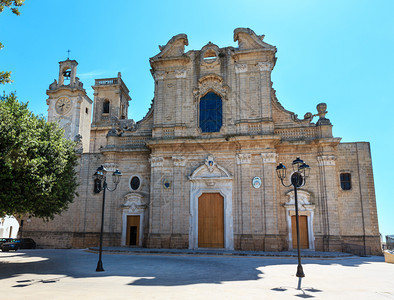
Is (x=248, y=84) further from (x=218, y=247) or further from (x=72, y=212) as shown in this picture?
(x=72, y=212)

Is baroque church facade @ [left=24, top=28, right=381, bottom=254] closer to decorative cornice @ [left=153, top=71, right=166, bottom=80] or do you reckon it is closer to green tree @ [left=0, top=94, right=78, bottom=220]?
decorative cornice @ [left=153, top=71, right=166, bottom=80]

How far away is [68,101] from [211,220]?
90.1 ft

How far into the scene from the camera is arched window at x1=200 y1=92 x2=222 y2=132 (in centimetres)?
2491

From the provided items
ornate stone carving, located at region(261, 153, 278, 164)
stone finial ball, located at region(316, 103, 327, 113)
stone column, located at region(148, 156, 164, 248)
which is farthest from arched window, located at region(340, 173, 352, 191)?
stone column, located at region(148, 156, 164, 248)

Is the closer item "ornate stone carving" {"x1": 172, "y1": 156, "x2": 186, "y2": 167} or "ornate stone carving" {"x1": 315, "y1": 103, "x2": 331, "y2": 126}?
"ornate stone carving" {"x1": 315, "y1": 103, "x2": 331, "y2": 126}

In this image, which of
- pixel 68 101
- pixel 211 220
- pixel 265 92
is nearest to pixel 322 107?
pixel 265 92

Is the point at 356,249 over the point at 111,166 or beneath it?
beneath

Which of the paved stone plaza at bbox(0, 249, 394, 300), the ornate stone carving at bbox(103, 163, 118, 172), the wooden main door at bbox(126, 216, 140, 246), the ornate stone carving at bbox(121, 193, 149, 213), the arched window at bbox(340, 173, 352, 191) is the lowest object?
the paved stone plaza at bbox(0, 249, 394, 300)

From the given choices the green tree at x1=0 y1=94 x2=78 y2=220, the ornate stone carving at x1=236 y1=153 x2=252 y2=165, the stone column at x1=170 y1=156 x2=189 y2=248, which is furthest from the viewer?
the ornate stone carving at x1=236 y1=153 x2=252 y2=165

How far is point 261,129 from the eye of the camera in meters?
23.6

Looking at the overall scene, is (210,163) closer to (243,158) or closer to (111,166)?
(243,158)

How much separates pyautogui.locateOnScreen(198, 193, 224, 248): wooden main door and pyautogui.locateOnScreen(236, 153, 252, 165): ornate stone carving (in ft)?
9.23

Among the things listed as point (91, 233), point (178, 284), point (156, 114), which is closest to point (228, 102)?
point (156, 114)

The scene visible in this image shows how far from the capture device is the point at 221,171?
2359 centimetres
